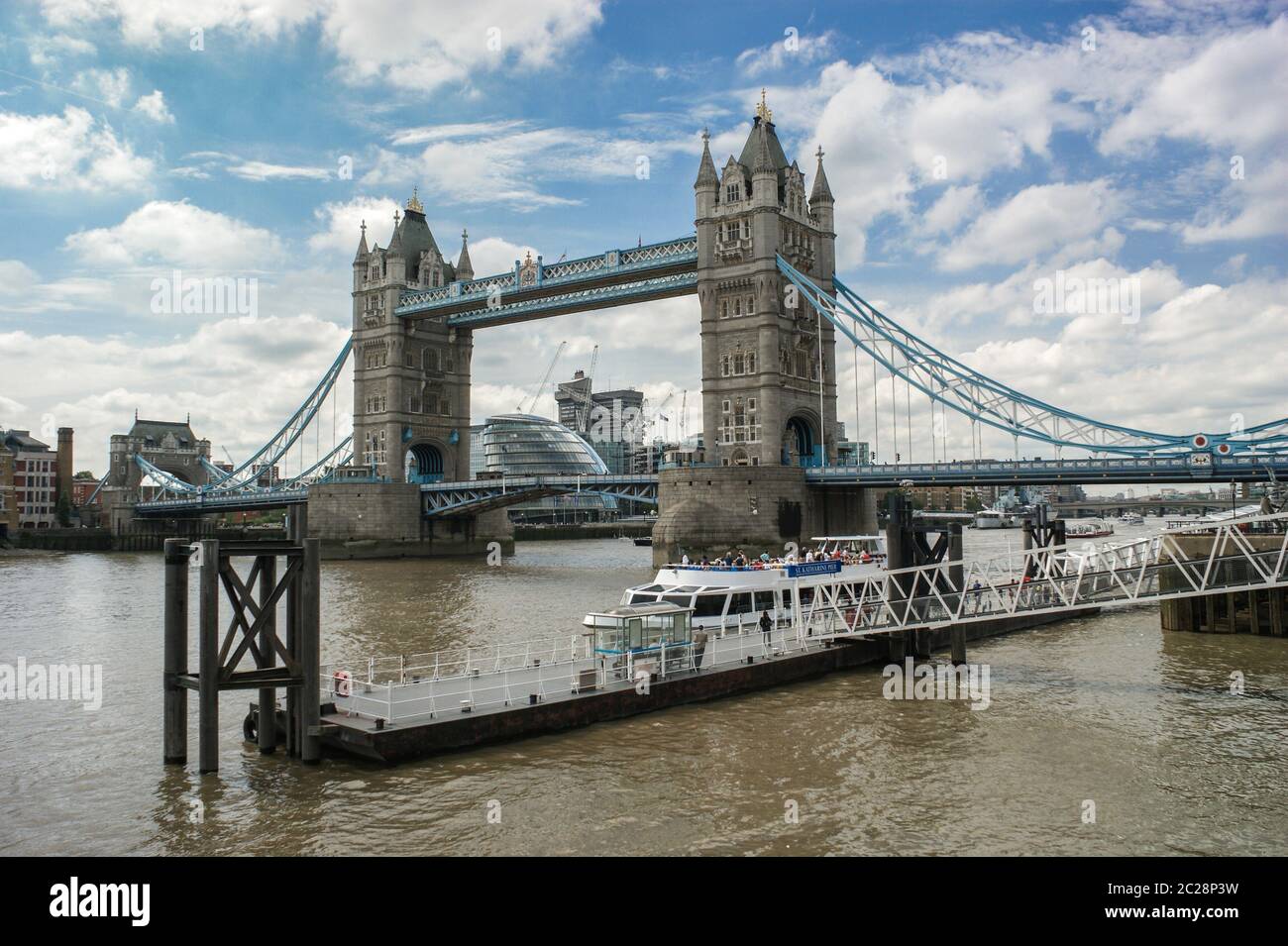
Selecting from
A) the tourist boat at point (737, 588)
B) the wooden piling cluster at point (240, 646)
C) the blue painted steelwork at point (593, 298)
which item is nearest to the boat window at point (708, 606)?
the tourist boat at point (737, 588)

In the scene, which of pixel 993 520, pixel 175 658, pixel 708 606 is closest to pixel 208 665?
pixel 175 658

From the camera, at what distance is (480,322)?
96.2 metres

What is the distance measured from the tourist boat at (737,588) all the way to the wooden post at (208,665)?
42.5ft

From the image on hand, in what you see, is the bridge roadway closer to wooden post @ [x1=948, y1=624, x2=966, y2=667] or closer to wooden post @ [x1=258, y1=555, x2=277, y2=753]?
wooden post @ [x1=948, y1=624, x2=966, y2=667]

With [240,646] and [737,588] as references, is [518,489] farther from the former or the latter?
[240,646]

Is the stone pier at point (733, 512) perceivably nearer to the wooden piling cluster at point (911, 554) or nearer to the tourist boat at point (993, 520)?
the wooden piling cluster at point (911, 554)

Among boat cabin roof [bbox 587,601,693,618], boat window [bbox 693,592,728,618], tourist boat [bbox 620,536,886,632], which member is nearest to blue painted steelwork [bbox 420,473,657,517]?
tourist boat [bbox 620,536,886,632]

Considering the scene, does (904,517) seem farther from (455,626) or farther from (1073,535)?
(1073,535)

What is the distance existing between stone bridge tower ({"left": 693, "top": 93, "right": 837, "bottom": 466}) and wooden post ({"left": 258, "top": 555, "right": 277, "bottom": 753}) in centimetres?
5111
